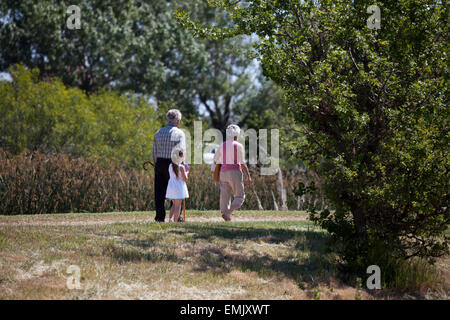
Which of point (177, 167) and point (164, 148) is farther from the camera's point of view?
point (164, 148)

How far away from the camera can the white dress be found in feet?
28.2

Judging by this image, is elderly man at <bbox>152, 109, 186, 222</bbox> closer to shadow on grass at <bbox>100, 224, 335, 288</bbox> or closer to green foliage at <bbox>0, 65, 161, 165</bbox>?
shadow on grass at <bbox>100, 224, 335, 288</bbox>

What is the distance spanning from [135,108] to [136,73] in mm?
5824

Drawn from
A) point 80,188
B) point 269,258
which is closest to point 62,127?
point 80,188

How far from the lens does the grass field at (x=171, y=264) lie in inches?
202

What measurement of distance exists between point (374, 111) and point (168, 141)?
373 cm

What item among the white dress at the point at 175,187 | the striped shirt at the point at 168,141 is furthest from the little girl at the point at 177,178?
the striped shirt at the point at 168,141

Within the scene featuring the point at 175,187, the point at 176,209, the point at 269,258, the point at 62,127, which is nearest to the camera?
the point at 269,258

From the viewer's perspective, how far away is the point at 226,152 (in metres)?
9.27

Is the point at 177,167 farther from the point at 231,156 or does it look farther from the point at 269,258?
the point at 269,258

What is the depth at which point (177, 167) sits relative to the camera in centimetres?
865

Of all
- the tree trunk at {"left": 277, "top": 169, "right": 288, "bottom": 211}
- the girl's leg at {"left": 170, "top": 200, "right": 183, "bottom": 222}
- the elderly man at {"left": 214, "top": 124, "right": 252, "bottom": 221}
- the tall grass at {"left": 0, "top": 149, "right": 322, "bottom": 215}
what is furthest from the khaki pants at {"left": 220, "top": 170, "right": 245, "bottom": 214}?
the tree trunk at {"left": 277, "top": 169, "right": 288, "bottom": 211}

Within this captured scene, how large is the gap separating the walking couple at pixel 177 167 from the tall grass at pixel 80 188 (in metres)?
3.84

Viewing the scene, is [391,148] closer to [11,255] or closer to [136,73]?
[11,255]
